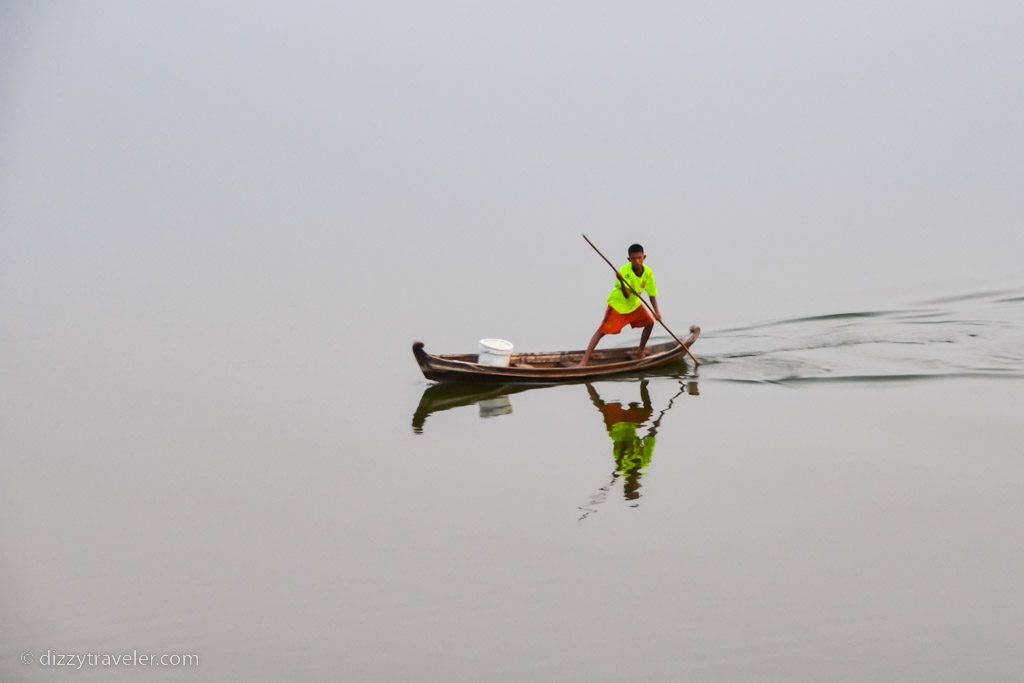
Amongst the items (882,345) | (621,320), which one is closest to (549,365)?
(621,320)

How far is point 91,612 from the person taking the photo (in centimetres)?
680

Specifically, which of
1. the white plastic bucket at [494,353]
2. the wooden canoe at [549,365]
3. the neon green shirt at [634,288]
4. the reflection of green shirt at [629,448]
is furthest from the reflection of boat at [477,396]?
the reflection of green shirt at [629,448]

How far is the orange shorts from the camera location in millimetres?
11617

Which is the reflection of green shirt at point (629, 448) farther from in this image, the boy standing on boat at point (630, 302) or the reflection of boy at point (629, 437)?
the boy standing on boat at point (630, 302)

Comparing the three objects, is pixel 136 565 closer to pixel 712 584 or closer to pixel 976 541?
pixel 712 584

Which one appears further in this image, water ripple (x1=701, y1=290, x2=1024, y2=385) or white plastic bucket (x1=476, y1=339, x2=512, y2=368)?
water ripple (x1=701, y1=290, x2=1024, y2=385)

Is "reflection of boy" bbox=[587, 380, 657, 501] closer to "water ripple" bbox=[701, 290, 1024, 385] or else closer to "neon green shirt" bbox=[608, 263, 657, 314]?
"neon green shirt" bbox=[608, 263, 657, 314]

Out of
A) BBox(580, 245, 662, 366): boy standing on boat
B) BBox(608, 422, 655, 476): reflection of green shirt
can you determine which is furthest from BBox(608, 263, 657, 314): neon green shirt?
BBox(608, 422, 655, 476): reflection of green shirt

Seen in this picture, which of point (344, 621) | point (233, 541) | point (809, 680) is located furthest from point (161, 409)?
point (809, 680)

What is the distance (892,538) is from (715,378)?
4.57 meters

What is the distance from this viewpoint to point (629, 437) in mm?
9883

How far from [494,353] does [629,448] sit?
2.08 metres

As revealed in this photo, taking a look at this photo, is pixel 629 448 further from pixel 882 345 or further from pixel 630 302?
pixel 882 345

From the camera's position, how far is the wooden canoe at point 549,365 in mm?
10953
